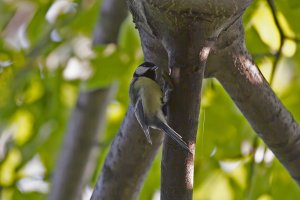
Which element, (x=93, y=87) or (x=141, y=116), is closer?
(x=141, y=116)

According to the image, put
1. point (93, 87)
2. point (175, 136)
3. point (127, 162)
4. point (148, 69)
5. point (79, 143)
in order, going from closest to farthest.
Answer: point (175, 136), point (148, 69), point (127, 162), point (93, 87), point (79, 143)

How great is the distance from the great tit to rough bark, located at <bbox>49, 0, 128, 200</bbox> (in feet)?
3.08

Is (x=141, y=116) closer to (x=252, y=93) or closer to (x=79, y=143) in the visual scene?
(x=252, y=93)

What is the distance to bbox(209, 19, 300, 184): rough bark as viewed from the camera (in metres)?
1.36

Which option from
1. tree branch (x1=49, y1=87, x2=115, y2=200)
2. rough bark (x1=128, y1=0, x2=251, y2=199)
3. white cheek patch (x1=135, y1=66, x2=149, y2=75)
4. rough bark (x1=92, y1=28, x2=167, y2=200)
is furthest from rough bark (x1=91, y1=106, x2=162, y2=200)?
tree branch (x1=49, y1=87, x2=115, y2=200)

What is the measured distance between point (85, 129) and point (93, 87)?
0.47 m

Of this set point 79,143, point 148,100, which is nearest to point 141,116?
point 148,100

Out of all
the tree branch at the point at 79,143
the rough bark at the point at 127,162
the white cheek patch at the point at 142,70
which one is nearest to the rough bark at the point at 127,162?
the rough bark at the point at 127,162

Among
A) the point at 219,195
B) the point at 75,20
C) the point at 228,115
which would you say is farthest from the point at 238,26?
the point at 75,20

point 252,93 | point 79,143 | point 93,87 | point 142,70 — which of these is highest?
point 142,70

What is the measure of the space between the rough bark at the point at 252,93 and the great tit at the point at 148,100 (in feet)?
0.41

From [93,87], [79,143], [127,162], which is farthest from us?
[79,143]

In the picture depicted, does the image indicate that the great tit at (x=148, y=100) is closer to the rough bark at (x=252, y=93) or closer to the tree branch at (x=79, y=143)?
the rough bark at (x=252, y=93)

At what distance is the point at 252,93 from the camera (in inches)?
55.3
